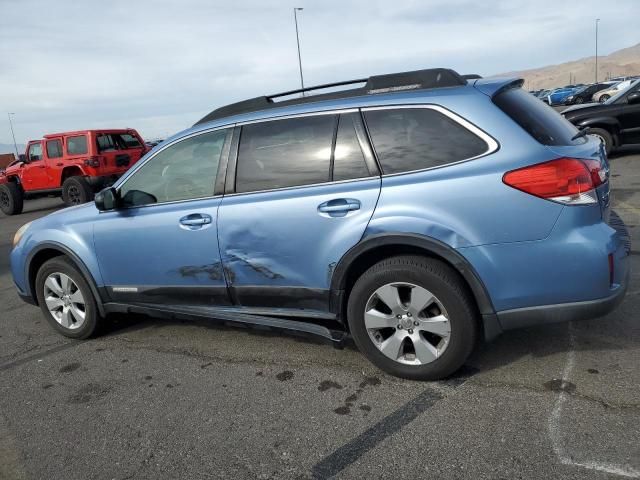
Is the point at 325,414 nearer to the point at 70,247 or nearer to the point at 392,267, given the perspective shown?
the point at 392,267

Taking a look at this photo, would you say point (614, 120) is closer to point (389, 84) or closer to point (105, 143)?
Result: point (389, 84)

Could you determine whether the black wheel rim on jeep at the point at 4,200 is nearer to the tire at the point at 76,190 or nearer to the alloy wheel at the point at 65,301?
the tire at the point at 76,190

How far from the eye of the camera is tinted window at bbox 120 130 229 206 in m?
→ 3.66

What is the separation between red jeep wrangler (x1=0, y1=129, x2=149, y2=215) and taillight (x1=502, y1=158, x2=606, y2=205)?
36.4ft

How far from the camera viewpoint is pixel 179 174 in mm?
3781

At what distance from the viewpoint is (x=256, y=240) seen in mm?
3369

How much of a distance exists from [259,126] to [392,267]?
51.4 inches

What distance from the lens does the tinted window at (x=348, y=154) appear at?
314cm

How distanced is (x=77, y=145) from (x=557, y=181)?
38.8ft

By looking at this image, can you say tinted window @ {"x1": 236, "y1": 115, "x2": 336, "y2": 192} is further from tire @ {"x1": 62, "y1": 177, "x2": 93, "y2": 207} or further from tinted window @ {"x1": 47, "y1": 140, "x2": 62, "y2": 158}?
tinted window @ {"x1": 47, "y1": 140, "x2": 62, "y2": 158}

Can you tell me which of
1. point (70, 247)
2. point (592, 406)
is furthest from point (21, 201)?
point (592, 406)

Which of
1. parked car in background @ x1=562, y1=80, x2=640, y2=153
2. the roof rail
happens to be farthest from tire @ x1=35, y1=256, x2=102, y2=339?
parked car in background @ x1=562, y1=80, x2=640, y2=153

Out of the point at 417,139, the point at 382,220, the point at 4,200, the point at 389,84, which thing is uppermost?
the point at 389,84

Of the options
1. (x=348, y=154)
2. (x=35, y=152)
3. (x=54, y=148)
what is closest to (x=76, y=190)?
(x=54, y=148)
